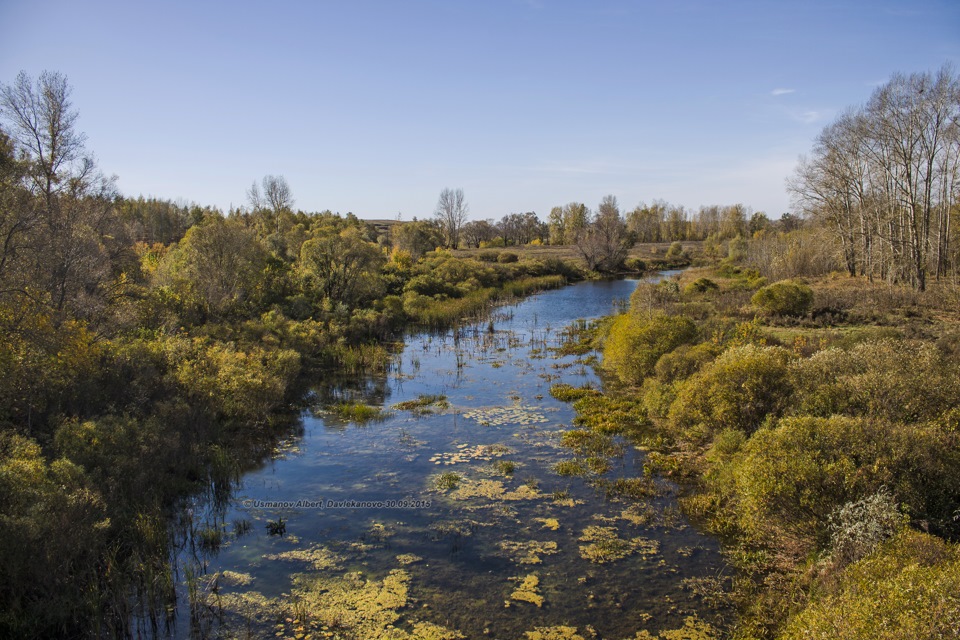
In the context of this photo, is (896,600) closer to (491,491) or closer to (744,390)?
(744,390)

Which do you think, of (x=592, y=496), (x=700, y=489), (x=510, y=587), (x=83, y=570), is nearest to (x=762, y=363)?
(x=700, y=489)

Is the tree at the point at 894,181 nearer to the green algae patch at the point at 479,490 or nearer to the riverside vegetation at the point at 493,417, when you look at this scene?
the riverside vegetation at the point at 493,417

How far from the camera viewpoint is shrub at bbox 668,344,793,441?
1320 centimetres

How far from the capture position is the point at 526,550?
10836mm

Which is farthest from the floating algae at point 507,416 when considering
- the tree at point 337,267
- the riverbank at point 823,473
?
the tree at point 337,267

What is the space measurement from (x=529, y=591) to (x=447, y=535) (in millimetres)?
2443

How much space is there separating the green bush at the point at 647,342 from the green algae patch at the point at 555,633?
42.0 feet

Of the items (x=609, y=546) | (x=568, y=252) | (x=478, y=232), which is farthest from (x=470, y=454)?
(x=478, y=232)

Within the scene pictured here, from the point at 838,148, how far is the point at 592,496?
3819 cm

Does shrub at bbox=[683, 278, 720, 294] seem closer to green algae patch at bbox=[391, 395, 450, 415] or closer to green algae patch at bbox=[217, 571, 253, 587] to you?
green algae patch at bbox=[391, 395, 450, 415]

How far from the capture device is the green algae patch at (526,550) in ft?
34.5

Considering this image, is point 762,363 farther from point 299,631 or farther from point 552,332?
point 552,332

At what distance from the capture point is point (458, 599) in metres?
9.40

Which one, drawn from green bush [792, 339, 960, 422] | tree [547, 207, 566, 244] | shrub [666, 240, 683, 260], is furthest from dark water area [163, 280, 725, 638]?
tree [547, 207, 566, 244]
